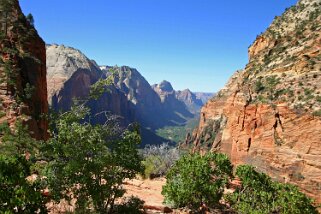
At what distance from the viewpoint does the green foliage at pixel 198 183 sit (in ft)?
69.4

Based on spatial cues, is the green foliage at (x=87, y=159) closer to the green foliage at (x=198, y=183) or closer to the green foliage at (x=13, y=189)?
the green foliage at (x=13, y=189)

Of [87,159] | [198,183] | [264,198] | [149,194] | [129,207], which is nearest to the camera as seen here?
[87,159]

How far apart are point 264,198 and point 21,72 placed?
3055 centimetres

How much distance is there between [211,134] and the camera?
13800cm

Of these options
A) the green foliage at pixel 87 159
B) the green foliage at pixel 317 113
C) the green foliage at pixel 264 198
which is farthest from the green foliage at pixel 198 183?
the green foliage at pixel 317 113

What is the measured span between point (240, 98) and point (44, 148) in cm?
4968

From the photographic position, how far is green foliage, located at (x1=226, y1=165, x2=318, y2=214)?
2025cm

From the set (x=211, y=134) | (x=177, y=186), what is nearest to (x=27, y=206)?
(x=177, y=186)

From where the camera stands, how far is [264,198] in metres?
21.1

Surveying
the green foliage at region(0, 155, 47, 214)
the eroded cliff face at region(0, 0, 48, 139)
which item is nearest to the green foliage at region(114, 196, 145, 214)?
the green foliage at region(0, 155, 47, 214)

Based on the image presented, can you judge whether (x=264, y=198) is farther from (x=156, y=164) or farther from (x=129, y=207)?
(x=156, y=164)

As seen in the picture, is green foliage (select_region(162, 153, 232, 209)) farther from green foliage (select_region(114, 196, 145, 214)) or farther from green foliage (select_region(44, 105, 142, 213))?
green foliage (select_region(44, 105, 142, 213))

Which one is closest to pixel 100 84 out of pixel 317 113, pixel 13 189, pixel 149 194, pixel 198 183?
pixel 13 189

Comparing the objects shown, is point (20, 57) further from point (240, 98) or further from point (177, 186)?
point (240, 98)
